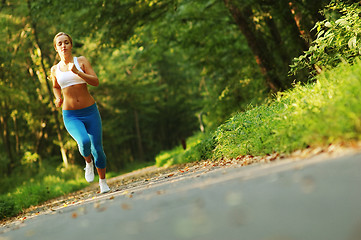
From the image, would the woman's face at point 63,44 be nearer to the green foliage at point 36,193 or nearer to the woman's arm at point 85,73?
the woman's arm at point 85,73

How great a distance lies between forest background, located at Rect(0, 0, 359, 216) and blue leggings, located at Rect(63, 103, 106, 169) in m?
3.44

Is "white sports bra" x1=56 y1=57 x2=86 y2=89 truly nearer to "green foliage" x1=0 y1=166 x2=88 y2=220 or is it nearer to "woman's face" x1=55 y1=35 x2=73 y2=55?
"woman's face" x1=55 y1=35 x2=73 y2=55

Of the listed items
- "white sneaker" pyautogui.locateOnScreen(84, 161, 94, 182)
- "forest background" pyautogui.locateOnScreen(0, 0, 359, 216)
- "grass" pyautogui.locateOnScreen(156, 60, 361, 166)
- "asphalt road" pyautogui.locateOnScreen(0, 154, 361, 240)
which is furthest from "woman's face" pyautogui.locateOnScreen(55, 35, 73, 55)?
"forest background" pyautogui.locateOnScreen(0, 0, 359, 216)

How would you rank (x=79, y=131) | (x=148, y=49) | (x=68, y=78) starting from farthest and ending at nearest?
(x=148, y=49)
(x=68, y=78)
(x=79, y=131)

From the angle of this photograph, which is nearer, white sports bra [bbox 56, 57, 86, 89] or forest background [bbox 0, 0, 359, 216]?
white sports bra [bbox 56, 57, 86, 89]

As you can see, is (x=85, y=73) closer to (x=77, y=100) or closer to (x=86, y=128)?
(x=77, y=100)

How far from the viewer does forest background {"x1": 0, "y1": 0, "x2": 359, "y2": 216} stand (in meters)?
11.0

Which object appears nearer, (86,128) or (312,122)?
(312,122)

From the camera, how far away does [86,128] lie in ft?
21.0

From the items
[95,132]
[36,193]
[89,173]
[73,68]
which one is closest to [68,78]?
[73,68]

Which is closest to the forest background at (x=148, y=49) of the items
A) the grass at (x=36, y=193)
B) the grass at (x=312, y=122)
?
the grass at (x=312, y=122)

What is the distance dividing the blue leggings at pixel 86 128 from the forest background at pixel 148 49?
3.44m

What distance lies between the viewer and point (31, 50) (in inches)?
911

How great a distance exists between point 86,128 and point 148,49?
10.6 meters
